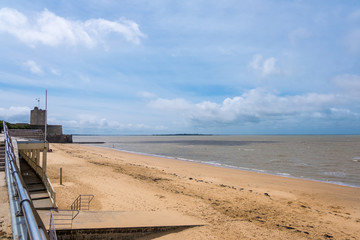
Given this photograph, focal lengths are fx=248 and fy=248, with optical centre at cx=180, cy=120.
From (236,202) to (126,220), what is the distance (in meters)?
7.29

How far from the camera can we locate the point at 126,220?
32.7 feet

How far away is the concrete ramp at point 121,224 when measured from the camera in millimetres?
8799

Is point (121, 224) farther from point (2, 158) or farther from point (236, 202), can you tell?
point (236, 202)

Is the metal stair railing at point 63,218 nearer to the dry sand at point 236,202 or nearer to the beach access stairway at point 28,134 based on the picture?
the dry sand at point 236,202

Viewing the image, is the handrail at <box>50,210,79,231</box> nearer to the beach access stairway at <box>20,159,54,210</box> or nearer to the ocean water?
the beach access stairway at <box>20,159,54,210</box>

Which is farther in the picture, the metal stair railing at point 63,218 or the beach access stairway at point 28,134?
the beach access stairway at point 28,134

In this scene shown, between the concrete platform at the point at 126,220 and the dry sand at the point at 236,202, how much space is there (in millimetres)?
618

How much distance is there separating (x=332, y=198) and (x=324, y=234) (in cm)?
761

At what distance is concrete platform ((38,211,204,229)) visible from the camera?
9.20m

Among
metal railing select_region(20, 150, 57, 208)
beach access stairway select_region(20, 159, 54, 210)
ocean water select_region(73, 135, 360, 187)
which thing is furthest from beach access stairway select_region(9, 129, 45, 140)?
ocean water select_region(73, 135, 360, 187)

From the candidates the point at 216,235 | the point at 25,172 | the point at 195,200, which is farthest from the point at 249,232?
the point at 25,172

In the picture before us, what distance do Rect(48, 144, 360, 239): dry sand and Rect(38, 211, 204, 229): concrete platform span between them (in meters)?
0.62

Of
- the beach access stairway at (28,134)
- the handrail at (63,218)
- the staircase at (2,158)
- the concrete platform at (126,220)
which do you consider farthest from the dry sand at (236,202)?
the staircase at (2,158)

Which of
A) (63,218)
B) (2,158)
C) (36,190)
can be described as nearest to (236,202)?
(63,218)
